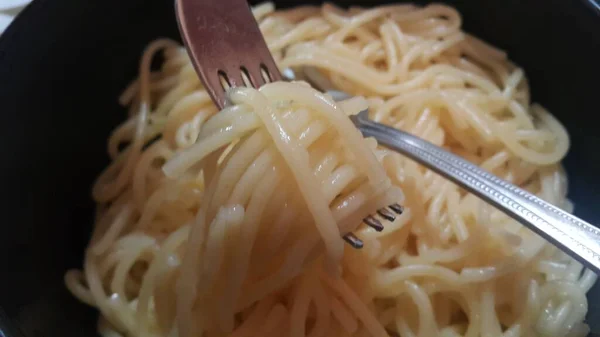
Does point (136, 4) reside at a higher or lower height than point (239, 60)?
higher

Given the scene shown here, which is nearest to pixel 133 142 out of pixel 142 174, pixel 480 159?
pixel 142 174

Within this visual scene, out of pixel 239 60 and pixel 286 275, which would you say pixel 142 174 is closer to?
pixel 239 60

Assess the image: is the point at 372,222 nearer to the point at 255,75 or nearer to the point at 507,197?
the point at 507,197

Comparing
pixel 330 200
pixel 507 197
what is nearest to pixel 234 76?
Answer: pixel 330 200

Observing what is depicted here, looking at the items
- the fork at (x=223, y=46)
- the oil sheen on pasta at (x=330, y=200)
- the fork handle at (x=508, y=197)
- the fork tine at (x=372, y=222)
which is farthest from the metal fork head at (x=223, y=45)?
the fork tine at (x=372, y=222)

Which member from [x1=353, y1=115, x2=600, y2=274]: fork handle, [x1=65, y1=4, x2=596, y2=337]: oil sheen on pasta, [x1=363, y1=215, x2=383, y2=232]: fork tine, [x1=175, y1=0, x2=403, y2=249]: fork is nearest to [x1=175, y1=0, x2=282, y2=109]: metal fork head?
[x1=175, y1=0, x2=403, y2=249]: fork

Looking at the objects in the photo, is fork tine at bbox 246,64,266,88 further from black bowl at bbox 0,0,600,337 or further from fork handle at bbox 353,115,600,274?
black bowl at bbox 0,0,600,337
